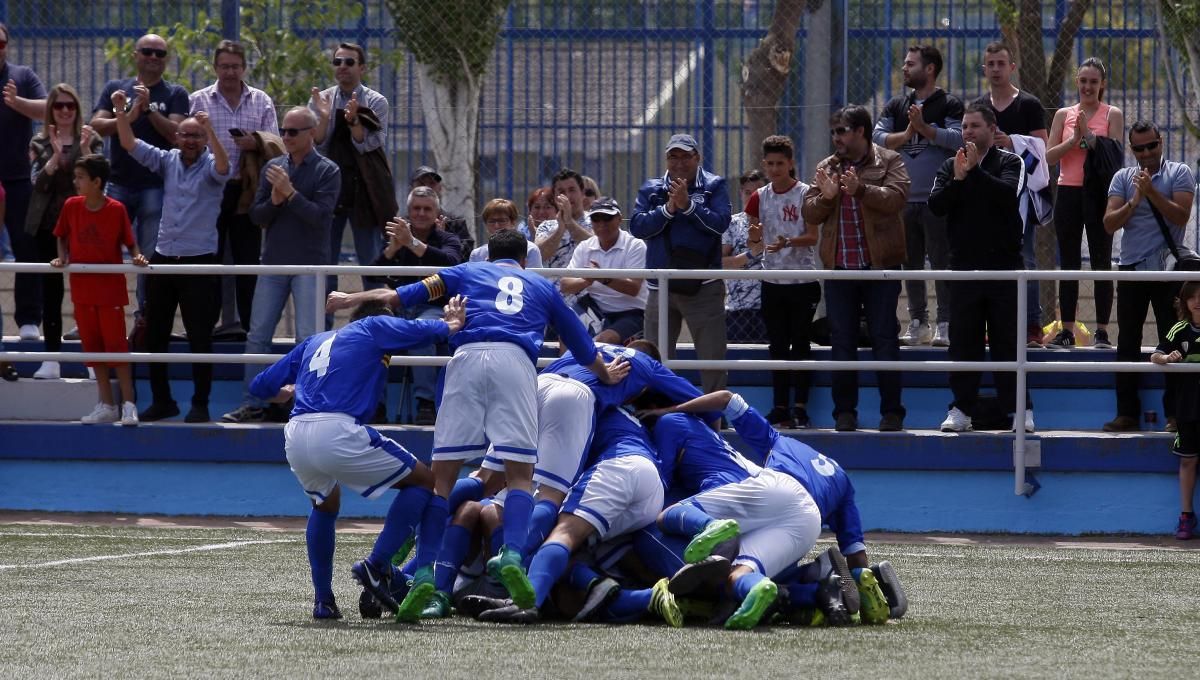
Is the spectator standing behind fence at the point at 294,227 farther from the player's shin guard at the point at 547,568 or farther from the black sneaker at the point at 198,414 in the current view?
the player's shin guard at the point at 547,568

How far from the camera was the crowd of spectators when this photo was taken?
1169 centimetres

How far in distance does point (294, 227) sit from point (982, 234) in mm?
4693

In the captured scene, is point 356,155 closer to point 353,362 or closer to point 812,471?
point 353,362

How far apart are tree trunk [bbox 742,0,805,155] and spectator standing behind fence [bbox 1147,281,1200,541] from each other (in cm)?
348

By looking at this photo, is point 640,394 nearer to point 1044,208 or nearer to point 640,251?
point 640,251

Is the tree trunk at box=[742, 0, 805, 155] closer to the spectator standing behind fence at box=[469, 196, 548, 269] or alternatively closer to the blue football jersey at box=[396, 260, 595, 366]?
the spectator standing behind fence at box=[469, 196, 548, 269]

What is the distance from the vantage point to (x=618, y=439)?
26.6 feet

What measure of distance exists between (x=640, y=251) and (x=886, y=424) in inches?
80.9

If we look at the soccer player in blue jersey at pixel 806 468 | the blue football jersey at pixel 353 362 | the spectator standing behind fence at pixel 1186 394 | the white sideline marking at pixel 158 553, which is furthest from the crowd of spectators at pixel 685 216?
the blue football jersey at pixel 353 362

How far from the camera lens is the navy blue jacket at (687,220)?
11.8m

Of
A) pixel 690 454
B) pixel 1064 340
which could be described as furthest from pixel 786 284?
pixel 690 454

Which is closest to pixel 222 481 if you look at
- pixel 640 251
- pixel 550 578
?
pixel 640 251

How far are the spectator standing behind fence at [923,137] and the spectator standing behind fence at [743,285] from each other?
1.12 m

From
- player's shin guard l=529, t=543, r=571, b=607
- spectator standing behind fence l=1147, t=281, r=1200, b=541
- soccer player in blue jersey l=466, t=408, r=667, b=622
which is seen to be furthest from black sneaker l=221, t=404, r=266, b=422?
spectator standing behind fence l=1147, t=281, r=1200, b=541
